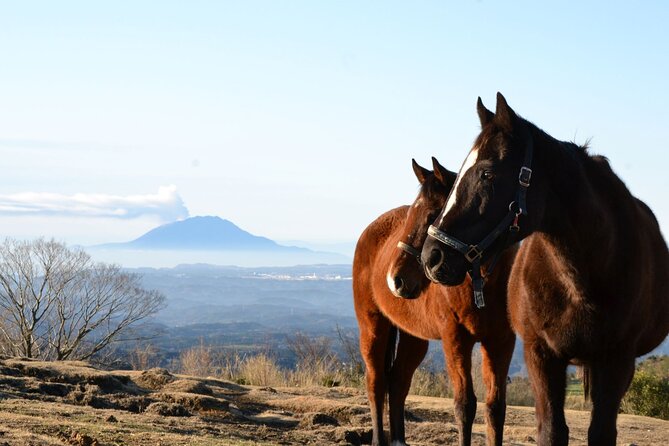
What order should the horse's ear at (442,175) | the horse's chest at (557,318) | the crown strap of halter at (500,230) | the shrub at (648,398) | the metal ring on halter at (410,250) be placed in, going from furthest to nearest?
the shrub at (648,398) → the horse's ear at (442,175) → the metal ring on halter at (410,250) → the horse's chest at (557,318) → the crown strap of halter at (500,230)

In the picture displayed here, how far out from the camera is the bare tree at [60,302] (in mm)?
27000

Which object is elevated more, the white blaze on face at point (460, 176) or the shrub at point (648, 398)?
the white blaze on face at point (460, 176)

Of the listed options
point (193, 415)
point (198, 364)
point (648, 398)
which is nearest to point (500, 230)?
point (193, 415)

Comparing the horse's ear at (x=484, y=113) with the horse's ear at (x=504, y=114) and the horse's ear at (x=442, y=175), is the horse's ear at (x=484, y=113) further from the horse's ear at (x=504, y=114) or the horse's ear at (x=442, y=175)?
the horse's ear at (x=442, y=175)

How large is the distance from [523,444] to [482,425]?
179cm

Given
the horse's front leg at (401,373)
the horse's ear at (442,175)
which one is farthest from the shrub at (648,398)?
the horse's ear at (442,175)

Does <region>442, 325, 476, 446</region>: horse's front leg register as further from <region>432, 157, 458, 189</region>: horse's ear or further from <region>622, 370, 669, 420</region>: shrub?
<region>622, 370, 669, 420</region>: shrub

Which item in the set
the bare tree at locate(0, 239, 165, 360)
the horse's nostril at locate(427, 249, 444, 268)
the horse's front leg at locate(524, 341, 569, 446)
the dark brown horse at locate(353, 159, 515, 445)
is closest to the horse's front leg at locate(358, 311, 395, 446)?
the dark brown horse at locate(353, 159, 515, 445)

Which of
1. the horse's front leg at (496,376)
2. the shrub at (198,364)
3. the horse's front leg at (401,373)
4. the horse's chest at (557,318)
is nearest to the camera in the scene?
the horse's chest at (557,318)

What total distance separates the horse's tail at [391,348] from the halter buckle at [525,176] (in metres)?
4.74

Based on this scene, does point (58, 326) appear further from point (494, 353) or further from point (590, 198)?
point (590, 198)

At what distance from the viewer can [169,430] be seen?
864cm

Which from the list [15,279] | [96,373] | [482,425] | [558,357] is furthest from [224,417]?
[15,279]

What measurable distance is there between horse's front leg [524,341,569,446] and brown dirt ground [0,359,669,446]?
3.31 metres
